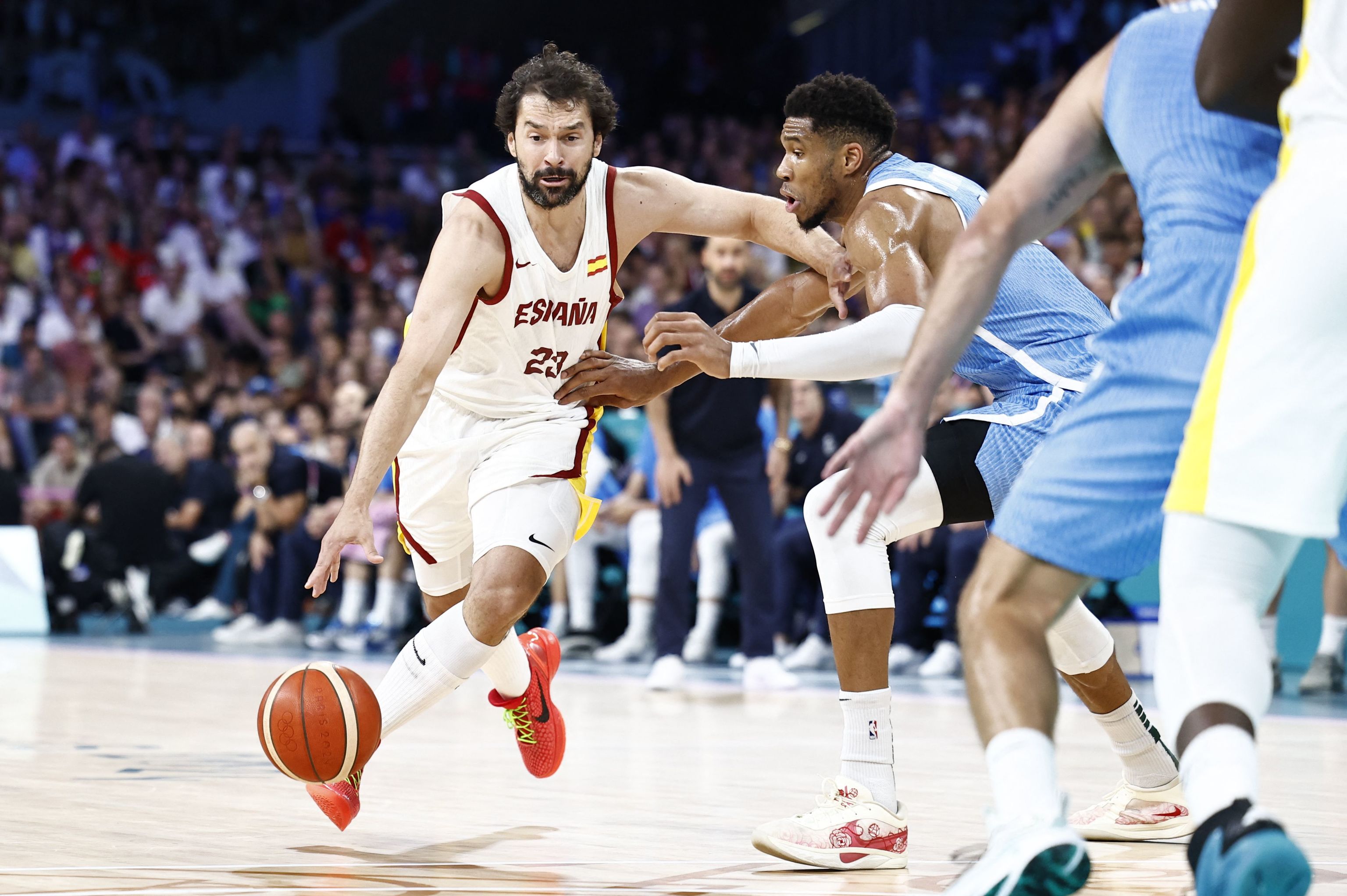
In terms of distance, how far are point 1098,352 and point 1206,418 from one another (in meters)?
0.41

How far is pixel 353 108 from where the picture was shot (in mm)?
23375

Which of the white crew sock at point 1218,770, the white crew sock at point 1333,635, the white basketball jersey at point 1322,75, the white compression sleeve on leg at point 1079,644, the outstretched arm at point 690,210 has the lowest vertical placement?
the white crew sock at point 1333,635

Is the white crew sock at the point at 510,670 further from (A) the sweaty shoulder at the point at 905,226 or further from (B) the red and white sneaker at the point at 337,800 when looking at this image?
(A) the sweaty shoulder at the point at 905,226

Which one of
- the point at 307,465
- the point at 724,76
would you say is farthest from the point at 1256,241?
the point at 724,76

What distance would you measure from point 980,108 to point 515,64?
9195 mm

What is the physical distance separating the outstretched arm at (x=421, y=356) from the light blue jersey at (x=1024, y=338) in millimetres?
→ 1116

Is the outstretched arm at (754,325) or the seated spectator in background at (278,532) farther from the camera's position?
the seated spectator in background at (278,532)

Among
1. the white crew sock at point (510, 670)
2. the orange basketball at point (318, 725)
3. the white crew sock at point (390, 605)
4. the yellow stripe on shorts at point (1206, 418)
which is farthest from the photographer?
the white crew sock at point (390, 605)

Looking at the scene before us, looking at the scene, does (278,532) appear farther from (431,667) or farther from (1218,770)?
(1218,770)

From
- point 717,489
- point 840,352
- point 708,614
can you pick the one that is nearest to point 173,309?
point 708,614

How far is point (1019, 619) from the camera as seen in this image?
2693 millimetres

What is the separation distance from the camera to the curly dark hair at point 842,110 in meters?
4.46

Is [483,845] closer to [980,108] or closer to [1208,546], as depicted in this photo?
[1208,546]

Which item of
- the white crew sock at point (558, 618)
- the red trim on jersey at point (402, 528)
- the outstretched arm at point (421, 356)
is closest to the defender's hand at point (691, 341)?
the outstretched arm at point (421, 356)
